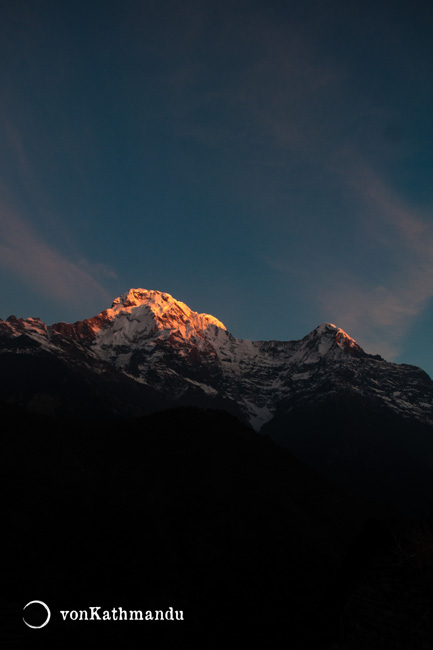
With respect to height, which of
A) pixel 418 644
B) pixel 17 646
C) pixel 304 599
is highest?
pixel 418 644

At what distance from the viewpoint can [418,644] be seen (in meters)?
12.8

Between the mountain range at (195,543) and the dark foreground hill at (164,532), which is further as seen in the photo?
the dark foreground hill at (164,532)

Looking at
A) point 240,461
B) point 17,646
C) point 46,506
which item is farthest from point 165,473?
point 17,646

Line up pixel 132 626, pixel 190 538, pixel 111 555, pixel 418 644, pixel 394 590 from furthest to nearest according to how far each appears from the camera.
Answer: pixel 190 538 → pixel 111 555 → pixel 132 626 → pixel 394 590 → pixel 418 644

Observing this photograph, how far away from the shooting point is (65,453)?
303 feet

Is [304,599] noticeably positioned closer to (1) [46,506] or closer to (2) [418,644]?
(1) [46,506]

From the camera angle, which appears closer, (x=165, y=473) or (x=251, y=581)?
(x=251, y=581)

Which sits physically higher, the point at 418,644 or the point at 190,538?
the point at 418,644

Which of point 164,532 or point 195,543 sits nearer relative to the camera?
point 195,543

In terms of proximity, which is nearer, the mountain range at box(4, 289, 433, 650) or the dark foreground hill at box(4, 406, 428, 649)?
the mountain range at box(4, 289, 433, 650)

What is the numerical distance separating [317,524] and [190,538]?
25.4 metres

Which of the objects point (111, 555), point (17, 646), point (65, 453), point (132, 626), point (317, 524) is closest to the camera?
point (17, 646)

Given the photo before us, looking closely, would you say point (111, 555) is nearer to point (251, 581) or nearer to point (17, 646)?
point (251, 581)

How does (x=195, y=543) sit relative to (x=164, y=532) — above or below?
above
